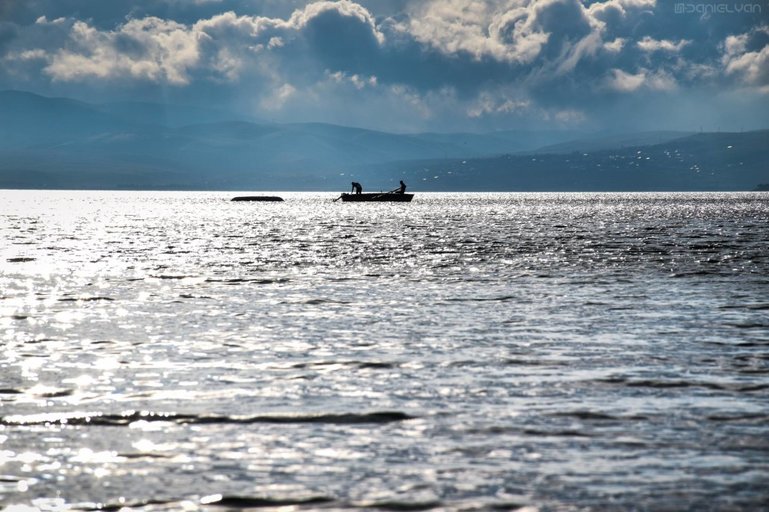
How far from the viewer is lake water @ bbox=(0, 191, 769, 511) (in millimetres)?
14242

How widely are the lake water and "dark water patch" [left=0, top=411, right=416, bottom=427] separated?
0.21 feet

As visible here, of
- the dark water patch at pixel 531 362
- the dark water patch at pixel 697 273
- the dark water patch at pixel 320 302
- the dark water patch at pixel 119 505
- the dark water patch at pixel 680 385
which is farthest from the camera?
the dark water patch at pixel 697 273

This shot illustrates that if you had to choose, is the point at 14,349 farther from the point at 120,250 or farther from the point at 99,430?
the point at 120,250

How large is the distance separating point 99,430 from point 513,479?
7247 mm

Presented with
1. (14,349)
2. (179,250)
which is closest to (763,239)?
(179,250)

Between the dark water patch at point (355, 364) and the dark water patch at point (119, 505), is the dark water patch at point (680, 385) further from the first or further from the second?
the dark water patch at point (119, 505)

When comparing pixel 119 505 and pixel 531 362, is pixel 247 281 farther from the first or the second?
pixel 119 505

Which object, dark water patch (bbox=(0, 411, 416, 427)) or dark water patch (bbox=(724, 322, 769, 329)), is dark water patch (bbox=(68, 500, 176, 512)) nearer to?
dark water patch (bbox=(0, 411, 416, 427))

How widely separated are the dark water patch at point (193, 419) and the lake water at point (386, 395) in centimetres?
6

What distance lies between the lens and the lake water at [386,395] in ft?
46.7

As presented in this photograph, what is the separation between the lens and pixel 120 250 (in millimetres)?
75938

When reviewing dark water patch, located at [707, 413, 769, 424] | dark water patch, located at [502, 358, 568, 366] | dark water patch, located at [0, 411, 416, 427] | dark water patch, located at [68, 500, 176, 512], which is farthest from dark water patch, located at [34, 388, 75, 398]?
dark water patch, located at [707, 413, 769, 424]

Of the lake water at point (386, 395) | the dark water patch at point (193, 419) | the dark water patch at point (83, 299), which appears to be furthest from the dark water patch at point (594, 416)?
the dark water patch at point (83, 299)

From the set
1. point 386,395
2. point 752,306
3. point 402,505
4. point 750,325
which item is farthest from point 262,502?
point 752,306
